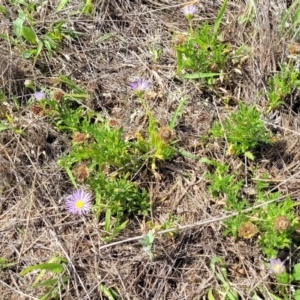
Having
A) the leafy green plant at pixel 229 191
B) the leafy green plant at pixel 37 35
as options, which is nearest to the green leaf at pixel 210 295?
the leafy green plant at pixel 229 191

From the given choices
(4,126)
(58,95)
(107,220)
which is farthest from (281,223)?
(4,126)

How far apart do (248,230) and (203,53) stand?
32.3 inches

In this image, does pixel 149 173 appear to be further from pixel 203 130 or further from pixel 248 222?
pixel 248 222

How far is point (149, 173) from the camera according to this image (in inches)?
85.5

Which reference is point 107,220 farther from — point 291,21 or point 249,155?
point 291,21

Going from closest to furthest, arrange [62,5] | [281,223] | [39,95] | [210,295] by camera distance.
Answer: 1. [281,223]
2. [210,295]
3. [39,95]
4. [62,5]

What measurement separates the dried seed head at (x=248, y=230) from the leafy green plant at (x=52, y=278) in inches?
26.8

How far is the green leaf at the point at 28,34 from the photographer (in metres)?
2.47

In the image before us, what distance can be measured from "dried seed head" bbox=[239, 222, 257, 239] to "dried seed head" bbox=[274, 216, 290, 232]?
0.10 meters

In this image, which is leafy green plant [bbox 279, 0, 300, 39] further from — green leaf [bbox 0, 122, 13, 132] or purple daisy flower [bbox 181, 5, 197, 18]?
green leaf [bbox 0, 122, 13, 132]

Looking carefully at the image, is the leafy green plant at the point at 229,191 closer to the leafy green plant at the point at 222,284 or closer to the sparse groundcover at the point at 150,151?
the sparse groundcover at the point at 150,151

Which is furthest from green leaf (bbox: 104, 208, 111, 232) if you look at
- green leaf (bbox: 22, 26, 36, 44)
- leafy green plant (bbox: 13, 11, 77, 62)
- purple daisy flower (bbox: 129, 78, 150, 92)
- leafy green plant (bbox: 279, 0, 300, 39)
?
leafy green plant (bbox: 279, 0, 300, 39)

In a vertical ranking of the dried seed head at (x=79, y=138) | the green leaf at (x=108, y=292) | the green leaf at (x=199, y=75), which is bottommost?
the green leaf at (x=108, y=292)

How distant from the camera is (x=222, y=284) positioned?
1937mm
